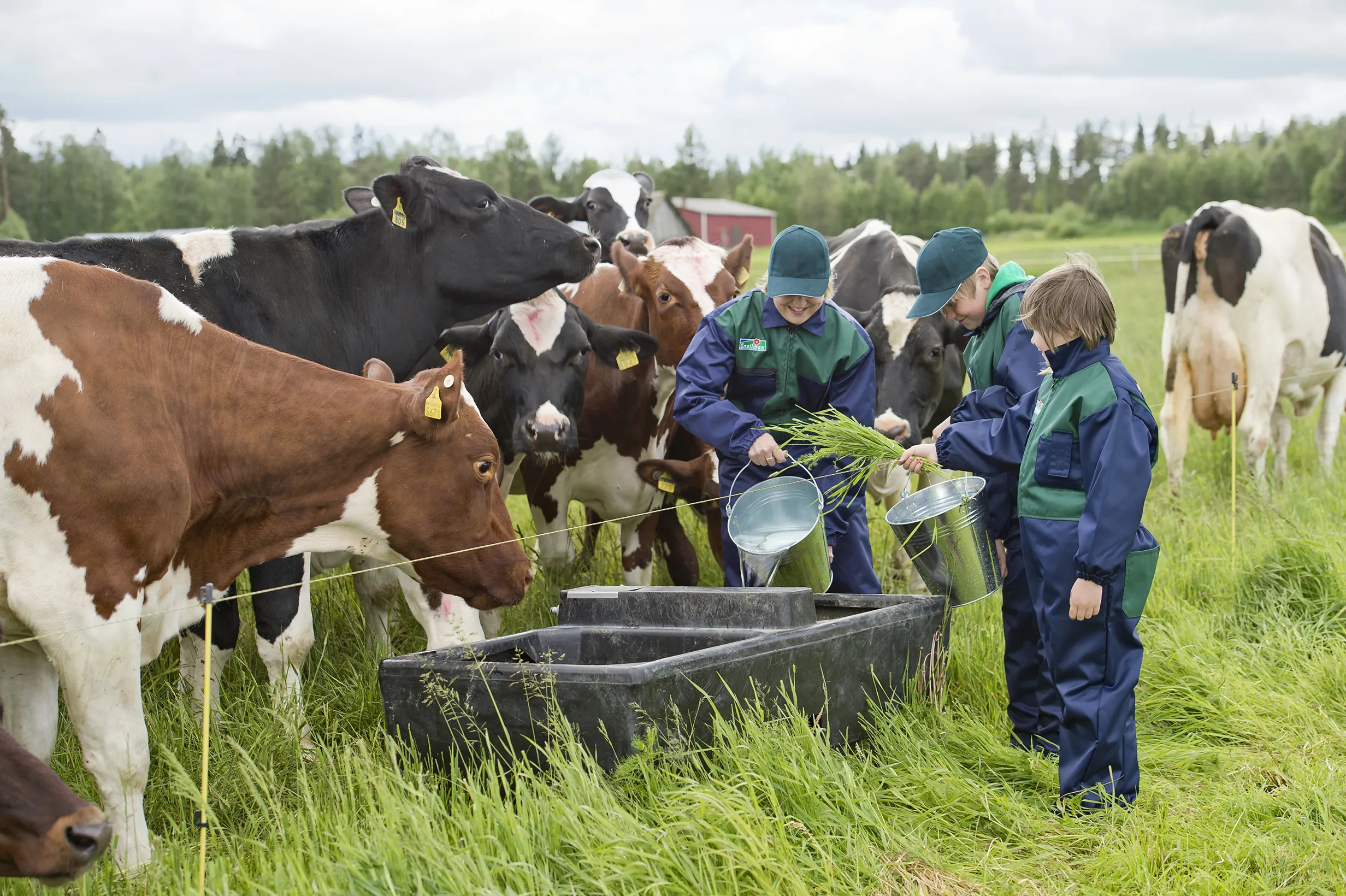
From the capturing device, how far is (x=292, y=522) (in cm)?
375

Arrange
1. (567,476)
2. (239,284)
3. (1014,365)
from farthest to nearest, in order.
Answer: (567,476) → (239,284) → (1014,365)

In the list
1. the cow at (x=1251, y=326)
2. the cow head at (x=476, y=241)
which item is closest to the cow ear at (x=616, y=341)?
the cow head at (x=476, y=241)

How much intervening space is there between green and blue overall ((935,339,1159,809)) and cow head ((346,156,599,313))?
2450 millimetres

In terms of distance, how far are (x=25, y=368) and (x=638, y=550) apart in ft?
12.4

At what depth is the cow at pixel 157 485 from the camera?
315 cm

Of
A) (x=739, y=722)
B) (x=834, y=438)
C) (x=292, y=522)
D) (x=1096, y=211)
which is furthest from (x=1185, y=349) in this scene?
(x=1096, y=211)

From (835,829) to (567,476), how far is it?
11.4ft

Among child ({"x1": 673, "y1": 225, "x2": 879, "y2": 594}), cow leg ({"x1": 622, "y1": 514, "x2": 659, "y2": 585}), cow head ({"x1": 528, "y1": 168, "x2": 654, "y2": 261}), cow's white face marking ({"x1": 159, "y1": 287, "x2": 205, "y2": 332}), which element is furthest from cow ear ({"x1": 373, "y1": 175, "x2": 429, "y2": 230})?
cow head ({"x1": 528, "y1": 168, "x2": 654, "y2": 261})

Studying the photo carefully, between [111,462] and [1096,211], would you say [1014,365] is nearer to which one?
[111,462]

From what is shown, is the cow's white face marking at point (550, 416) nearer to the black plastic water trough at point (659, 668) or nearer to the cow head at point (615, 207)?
the black plastic water trough at point (659, 668)

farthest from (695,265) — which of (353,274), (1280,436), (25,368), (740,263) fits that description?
(1280,436)

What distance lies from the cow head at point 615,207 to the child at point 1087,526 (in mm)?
4546

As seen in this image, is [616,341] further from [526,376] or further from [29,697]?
[29,697]

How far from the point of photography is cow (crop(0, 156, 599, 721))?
4.50 metres
